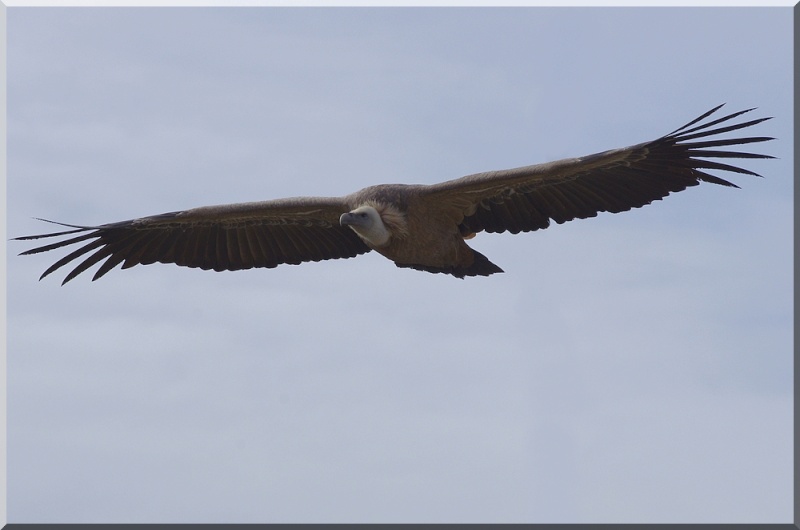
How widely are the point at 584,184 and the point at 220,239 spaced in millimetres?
3709

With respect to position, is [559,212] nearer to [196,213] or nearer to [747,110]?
[747,110]

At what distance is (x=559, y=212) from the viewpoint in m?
11.0

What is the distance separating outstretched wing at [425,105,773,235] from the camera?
1017 centimetres

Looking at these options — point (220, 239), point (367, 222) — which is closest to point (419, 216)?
point (367, 222)

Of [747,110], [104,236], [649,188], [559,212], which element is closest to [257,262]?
[104,236]

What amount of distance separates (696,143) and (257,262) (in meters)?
4.51

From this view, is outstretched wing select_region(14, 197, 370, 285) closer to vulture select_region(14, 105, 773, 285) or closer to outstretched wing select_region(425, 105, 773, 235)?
vulture select_region(14, 105, 773, 285)

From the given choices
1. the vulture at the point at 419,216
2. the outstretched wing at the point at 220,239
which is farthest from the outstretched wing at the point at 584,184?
the outstretched wing at the point at 220,239

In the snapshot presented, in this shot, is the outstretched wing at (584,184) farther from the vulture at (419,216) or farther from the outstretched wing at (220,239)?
the outstretched wing at (220,239)

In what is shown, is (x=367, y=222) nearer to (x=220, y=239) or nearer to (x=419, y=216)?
(x=419, y=216)

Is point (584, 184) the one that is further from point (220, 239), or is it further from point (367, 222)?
point (220, 239)

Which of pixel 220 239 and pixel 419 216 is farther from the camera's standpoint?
pixel 220 239

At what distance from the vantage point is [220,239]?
1221 centimetres

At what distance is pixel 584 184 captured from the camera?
10.8m
